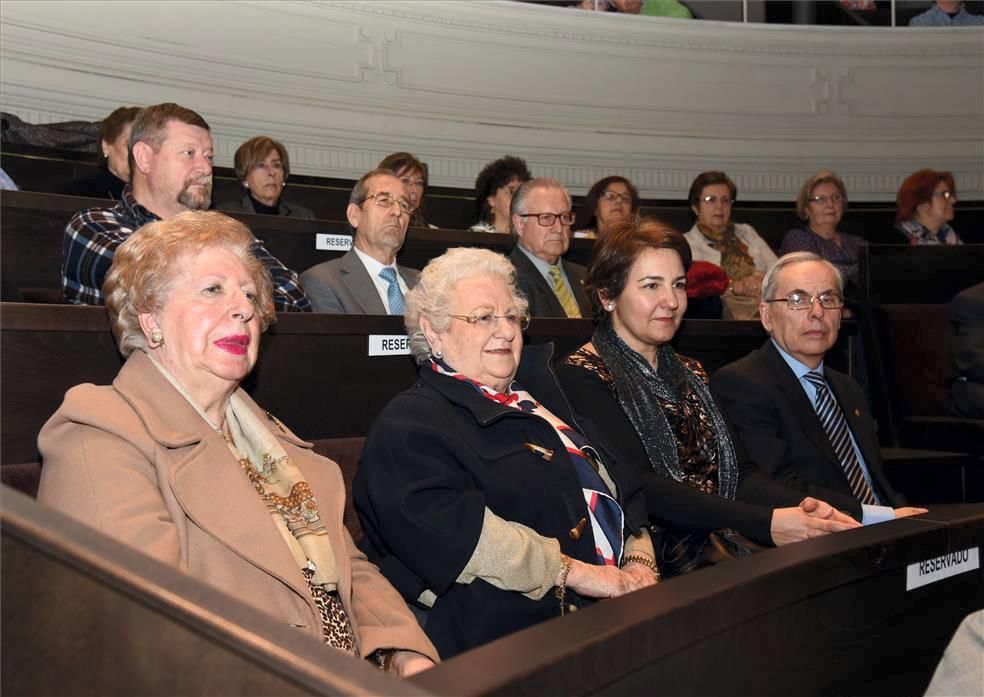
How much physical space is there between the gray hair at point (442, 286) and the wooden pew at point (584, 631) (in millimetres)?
872

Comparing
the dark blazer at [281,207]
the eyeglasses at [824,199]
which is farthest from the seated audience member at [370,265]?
the eyeglasses at [824,199]

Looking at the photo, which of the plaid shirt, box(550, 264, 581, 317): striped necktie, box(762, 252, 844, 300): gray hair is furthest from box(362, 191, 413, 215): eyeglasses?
box(762, 252, 844, 300): gray hair

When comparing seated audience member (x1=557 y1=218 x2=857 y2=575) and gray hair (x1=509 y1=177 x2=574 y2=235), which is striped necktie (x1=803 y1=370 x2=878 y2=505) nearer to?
seated audience member (x1=557 y1=218 x2=857 y2=575)

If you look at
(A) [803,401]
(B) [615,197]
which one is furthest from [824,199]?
(A) [803,401]

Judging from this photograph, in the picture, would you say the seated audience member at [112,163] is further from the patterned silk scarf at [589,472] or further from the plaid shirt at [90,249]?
the patterned silk scarf at [589,472]

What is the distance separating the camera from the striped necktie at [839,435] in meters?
2.42

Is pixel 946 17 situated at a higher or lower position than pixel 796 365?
higher

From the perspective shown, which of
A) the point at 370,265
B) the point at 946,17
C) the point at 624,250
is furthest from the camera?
the point at 946,17

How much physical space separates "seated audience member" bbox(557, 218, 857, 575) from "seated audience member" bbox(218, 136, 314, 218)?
7.11ft

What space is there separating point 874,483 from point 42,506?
2.22 metres

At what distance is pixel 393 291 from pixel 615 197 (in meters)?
1.56

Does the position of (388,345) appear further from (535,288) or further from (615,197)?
(615,197)

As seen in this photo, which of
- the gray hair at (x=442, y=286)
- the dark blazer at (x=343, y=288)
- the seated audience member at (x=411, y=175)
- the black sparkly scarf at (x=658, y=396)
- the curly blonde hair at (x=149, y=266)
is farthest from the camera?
the seated audience member at (x=411, y=175)

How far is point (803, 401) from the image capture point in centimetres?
244
